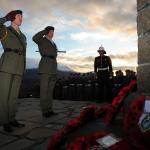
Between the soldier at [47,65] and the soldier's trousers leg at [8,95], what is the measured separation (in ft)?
4.06

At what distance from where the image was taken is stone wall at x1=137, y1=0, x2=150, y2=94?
3033 millimetres

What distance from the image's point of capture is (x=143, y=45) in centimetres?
309

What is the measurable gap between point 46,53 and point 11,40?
141 cm

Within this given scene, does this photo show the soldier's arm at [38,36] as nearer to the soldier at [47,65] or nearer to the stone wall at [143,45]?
the soldier at [47,65]

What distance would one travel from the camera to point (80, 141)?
2322 mm

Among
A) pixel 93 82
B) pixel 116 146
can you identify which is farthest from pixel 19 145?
pixel 93 82

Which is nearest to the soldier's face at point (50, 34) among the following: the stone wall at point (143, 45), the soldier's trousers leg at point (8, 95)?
the soldier's trousers leg at point (8, 95)

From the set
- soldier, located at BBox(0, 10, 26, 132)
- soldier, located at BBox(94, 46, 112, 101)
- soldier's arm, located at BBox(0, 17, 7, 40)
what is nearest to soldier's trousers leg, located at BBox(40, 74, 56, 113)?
soldier, located at BBox(0, 10, 26, 132)

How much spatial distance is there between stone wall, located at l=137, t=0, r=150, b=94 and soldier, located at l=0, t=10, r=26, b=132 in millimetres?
2175

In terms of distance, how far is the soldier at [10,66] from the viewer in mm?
4508

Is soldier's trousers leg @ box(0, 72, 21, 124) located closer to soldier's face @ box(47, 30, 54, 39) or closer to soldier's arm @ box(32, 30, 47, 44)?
soldier's arm @ box(32, 30, 47, 44)

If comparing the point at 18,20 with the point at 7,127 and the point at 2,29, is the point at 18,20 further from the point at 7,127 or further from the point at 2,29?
the point at 7,127

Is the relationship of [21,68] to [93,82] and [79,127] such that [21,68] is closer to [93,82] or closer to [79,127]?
[79,127]

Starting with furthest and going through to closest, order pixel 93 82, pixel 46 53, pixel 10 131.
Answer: pixel 93 82 → pixel 46 53 → pixel 10 131
